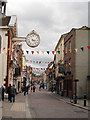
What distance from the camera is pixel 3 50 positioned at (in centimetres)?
2523

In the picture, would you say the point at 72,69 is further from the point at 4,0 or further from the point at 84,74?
the point at 4,0

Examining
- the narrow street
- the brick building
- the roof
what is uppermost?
the roof

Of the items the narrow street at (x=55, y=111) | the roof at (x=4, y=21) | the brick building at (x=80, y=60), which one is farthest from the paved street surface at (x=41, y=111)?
the roof at (x=4, y=21)

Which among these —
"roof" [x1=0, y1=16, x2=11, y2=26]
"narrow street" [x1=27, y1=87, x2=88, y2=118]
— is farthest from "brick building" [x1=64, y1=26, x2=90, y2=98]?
"narrow street" [x1=27, y1=87, x2=88, y2=118]

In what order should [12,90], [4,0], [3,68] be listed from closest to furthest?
[12,90] < [3,68] < [4,0]

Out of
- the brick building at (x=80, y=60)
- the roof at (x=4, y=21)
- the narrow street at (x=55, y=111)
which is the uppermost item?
the roof at (x=4, y=21)

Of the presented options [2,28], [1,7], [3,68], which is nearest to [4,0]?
[1,7]

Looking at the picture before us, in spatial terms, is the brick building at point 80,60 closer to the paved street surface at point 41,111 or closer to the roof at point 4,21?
the roof at point 4,21

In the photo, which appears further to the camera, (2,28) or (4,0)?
(4,0)

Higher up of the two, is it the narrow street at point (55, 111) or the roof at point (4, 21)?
the roof at point (4, 21)

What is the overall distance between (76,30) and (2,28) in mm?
10048

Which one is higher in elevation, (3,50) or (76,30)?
(76,30)

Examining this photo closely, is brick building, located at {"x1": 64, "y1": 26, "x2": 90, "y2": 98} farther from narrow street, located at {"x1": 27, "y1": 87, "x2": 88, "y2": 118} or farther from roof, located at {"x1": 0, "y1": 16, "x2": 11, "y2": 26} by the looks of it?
narrow street, located at {"x1": 27, "y1": 87, "x2": 88, "y2": 118}

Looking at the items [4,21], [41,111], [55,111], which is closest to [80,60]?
[4,21]
